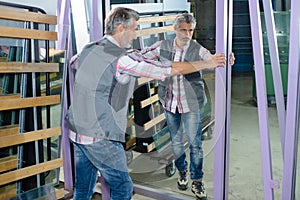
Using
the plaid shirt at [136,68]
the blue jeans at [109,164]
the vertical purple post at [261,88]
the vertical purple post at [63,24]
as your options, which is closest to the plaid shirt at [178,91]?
the vertical purple post at [261,88]

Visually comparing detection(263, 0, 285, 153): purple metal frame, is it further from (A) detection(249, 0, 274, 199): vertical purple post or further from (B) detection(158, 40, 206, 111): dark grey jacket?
(B) detection(158, 40, 206, 111): dark grey jacket

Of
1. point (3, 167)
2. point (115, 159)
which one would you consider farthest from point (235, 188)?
point (3, 167)

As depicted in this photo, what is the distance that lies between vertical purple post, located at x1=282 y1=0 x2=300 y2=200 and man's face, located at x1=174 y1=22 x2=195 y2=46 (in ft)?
2.11

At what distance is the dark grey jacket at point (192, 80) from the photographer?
212 cm

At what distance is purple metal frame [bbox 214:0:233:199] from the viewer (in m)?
1.93

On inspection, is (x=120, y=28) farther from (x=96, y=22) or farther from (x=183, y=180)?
(x=183, y=180)

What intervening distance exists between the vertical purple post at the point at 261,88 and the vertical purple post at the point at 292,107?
93mm

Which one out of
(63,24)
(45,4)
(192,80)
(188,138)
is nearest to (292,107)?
(192,80)

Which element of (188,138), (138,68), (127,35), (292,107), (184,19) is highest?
(184,19)

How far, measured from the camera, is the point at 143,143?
9.31 ft

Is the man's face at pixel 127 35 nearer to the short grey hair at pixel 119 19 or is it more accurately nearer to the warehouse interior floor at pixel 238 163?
the short grey hair at pixel 119 19

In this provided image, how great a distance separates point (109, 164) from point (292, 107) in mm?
1019

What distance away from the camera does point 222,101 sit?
2.02 m

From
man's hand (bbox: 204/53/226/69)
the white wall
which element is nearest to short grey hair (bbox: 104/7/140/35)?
man's hand (bbox: 204/53/226/69)
